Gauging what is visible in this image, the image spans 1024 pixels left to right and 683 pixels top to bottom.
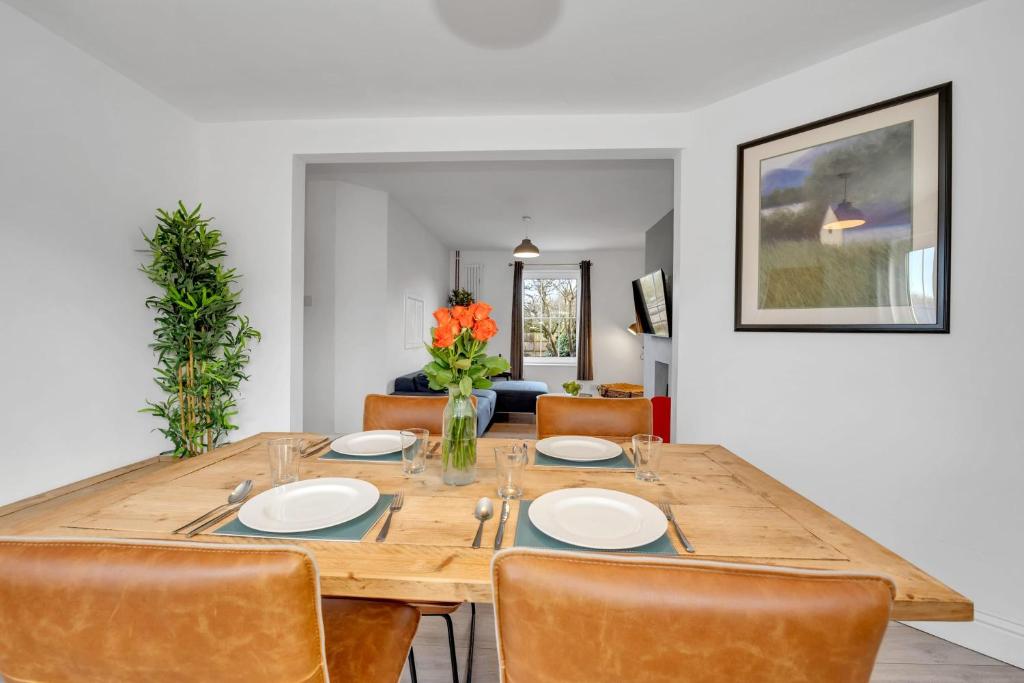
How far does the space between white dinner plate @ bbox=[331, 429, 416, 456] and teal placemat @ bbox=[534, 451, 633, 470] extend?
0.46m

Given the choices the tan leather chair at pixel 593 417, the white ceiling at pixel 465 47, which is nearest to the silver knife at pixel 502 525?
the tan leather chair at pixel 593 417

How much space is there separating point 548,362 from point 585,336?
756 millimetres

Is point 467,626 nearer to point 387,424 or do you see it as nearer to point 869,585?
point 387,424

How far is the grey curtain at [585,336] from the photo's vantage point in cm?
674

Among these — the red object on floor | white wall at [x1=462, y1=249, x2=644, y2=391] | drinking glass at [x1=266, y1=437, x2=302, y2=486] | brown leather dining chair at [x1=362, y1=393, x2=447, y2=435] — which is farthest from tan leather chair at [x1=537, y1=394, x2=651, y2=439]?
white wall at [x1=462, y1=249, x2=644, y2=391]

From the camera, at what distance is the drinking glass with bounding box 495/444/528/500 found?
103cm

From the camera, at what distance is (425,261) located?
216 inches

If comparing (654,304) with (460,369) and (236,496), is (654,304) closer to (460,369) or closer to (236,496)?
(460,369)

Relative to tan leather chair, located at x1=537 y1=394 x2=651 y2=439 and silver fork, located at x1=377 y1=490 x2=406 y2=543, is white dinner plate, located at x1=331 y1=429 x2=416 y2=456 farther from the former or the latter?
tan leather chair, located at x1=537 y1=394 x2=651 y2=439

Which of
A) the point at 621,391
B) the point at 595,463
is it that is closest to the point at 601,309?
the point at 621,391

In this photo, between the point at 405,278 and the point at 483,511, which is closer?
the point at 483,511

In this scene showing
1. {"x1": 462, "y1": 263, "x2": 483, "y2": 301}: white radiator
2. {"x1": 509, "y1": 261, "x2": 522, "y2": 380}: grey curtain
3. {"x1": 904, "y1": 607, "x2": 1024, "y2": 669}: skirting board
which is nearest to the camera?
{"x1": 904, "y1": 607, "x2": 1024, "y2": 669}: skirting board

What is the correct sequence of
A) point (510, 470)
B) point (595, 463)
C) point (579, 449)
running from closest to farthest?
point (510, 470)
point (595, 463)
point (579, 449)

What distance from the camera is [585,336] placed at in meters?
6.74
